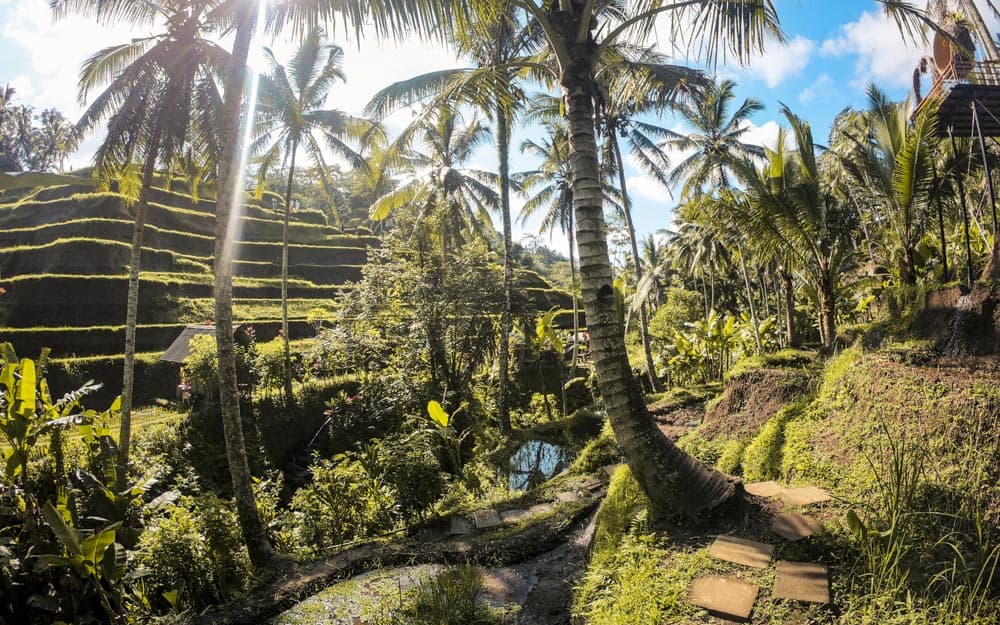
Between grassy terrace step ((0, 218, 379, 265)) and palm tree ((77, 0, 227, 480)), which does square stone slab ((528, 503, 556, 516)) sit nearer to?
palm tree ((77, 0, 227, 480))

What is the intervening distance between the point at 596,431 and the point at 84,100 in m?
11.4

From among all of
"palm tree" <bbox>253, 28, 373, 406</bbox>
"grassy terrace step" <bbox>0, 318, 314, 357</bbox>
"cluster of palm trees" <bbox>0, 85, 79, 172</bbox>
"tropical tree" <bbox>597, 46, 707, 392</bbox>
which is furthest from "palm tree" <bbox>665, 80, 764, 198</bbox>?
"cluster of palm trees" <bbox>0, 85, 79, 172</bbox>

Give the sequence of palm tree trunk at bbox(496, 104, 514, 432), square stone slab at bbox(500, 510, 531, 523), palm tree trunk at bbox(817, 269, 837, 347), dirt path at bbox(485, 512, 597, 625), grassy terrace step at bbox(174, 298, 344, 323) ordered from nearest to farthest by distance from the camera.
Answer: dirt path at bbox(485, 512, 597, 625)
square stone slab at bbox(500, 510, 531, 523)
palm tree trunk at bbox(817, 269, 837, 347)
palm tree trunk at bbox(496, 104, 514, 432)
grassy terrace step at bbox(174, 298, 344, 323)

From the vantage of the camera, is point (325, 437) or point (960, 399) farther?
point (325, 437)

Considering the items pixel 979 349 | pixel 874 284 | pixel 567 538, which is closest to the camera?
pixel 979 349

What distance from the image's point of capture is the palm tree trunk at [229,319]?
5461 millimetres

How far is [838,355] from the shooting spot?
222 inches

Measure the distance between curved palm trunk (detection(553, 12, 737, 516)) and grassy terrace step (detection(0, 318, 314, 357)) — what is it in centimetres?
1986

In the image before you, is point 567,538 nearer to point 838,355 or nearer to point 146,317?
point 838,355

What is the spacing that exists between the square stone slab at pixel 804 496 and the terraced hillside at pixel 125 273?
958cm

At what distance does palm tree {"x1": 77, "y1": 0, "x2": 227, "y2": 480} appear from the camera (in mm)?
7996

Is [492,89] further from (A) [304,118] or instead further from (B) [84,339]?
(B) [84,339]

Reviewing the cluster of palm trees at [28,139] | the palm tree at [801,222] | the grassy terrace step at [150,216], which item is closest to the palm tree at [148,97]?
the palm tree at [801,222]

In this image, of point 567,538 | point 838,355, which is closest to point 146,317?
point 567,538
